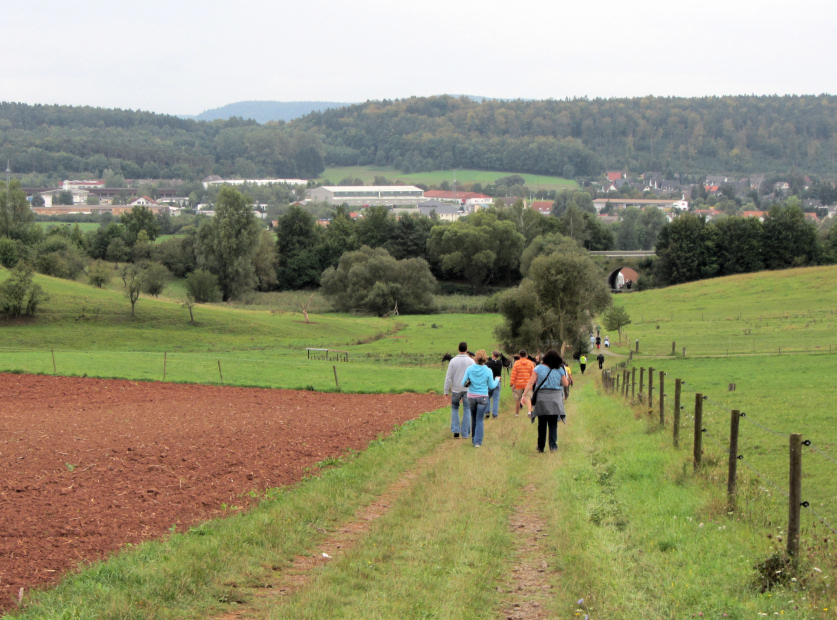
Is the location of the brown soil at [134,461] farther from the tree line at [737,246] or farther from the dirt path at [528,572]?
the tree line at [737,246]

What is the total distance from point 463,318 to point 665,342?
1287 inches

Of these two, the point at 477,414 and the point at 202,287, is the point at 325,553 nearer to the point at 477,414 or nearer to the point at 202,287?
the point at 477,414

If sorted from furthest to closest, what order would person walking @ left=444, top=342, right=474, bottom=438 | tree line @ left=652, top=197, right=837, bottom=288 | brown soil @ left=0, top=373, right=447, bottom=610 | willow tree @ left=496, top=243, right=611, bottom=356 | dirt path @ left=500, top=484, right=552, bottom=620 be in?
tree line @ left=652, top=197, right=837, bottom=288, willow tree @ left=496, top=243, right=611, bottom=356, person walking @ left=444, top=342, right=474, bottom=438, brown soil @ left=0, top=373, right=447, bottom=610, dirt path @ left=500, top=484, right=552, bottom=620

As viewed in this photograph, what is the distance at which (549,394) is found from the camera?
16.5 metres

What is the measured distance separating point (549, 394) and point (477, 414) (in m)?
1.68

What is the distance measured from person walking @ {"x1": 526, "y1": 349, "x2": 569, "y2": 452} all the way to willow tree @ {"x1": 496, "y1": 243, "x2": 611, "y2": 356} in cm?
4924

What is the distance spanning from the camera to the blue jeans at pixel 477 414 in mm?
17266

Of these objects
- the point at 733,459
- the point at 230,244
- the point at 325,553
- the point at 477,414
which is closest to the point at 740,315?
the point at 230,244

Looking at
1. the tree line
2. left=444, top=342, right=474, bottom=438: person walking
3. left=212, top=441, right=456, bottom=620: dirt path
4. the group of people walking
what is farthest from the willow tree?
the tree line

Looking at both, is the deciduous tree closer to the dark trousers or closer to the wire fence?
the wire fence

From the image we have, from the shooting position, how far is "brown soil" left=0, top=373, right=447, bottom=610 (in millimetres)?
9547

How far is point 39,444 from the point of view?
1530 centimetres

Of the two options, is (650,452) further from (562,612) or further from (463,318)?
(463,318)

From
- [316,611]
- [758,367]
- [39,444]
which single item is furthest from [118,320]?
[316,611]
